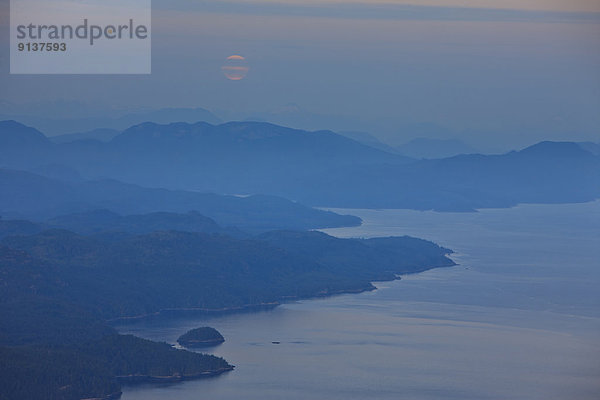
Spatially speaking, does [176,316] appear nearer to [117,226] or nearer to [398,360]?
[398,360]

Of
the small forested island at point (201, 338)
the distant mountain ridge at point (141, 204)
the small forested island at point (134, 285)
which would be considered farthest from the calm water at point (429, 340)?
the distant mountain ridge at point (141, 204)

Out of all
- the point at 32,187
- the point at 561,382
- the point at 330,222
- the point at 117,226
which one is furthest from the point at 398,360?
the point at 32,187

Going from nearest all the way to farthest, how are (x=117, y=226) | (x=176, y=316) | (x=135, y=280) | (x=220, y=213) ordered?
(x=176, y=316) → (x=135, y=280) → (x=117, y=226) → (x=220, y=213)

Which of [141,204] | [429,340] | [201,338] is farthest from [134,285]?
[141,204]

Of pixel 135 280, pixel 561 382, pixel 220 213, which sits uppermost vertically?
pixel 220 213

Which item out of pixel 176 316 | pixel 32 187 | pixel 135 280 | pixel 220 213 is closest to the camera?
pixel 176 316

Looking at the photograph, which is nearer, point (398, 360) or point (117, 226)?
point (398, 360)

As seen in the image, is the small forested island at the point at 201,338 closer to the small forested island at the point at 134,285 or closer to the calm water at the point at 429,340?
the small forested island at the point at 134,285
